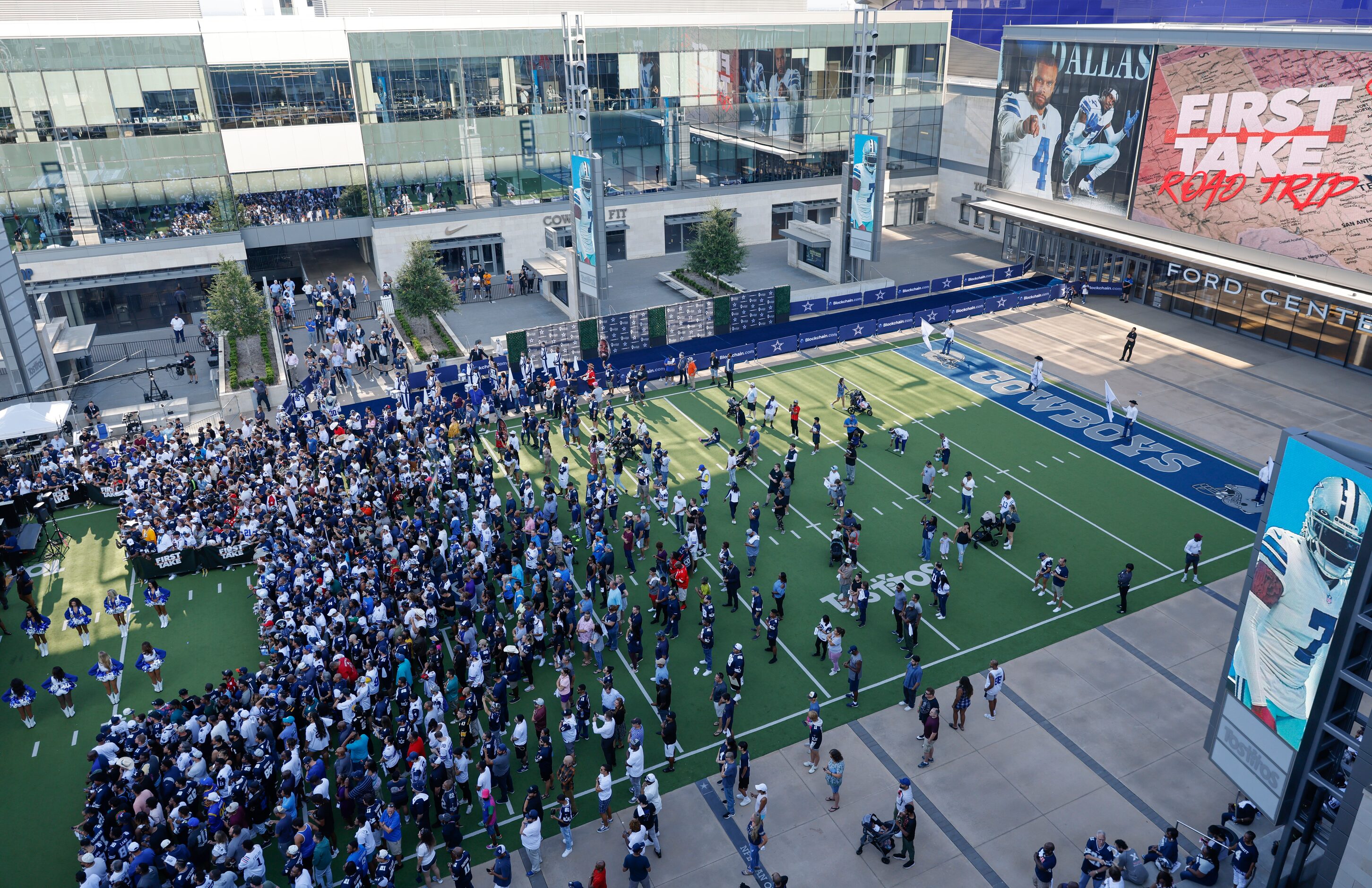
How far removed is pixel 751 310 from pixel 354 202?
22.3 metres

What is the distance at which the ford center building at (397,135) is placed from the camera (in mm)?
42125

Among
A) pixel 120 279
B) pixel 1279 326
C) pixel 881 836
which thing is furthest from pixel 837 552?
pixel 120 279

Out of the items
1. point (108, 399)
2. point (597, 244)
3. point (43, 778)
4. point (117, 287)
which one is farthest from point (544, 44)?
point (43, 778)

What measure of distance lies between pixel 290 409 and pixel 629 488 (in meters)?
12.5

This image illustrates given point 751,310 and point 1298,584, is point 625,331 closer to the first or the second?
point 751,310

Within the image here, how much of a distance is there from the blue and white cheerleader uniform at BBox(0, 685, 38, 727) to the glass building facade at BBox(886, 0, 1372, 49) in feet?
188

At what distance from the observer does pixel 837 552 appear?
2425cm

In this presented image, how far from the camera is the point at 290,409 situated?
3206cm

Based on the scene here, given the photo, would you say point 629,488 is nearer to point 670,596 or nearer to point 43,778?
point 670,596

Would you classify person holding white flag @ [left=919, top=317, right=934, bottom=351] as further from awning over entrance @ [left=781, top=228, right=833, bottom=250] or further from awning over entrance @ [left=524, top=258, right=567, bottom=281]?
awning over entrance @ [left=524, top=258, right=567, bottom=281]

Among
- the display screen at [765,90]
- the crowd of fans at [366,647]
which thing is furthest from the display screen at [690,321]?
the display screen at [765,90]

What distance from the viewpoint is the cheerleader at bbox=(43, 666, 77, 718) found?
19.7 meters

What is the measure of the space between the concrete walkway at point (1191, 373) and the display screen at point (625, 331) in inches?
557

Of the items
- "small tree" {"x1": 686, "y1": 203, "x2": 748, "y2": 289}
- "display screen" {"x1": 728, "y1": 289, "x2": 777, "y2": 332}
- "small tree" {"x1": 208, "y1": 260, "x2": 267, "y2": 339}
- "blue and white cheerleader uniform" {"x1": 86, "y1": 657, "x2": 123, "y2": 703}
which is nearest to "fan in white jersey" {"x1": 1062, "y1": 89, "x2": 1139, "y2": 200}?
"display screen" {"x1": 728, "y1": 289, "x2": 777, "y2": 332}
